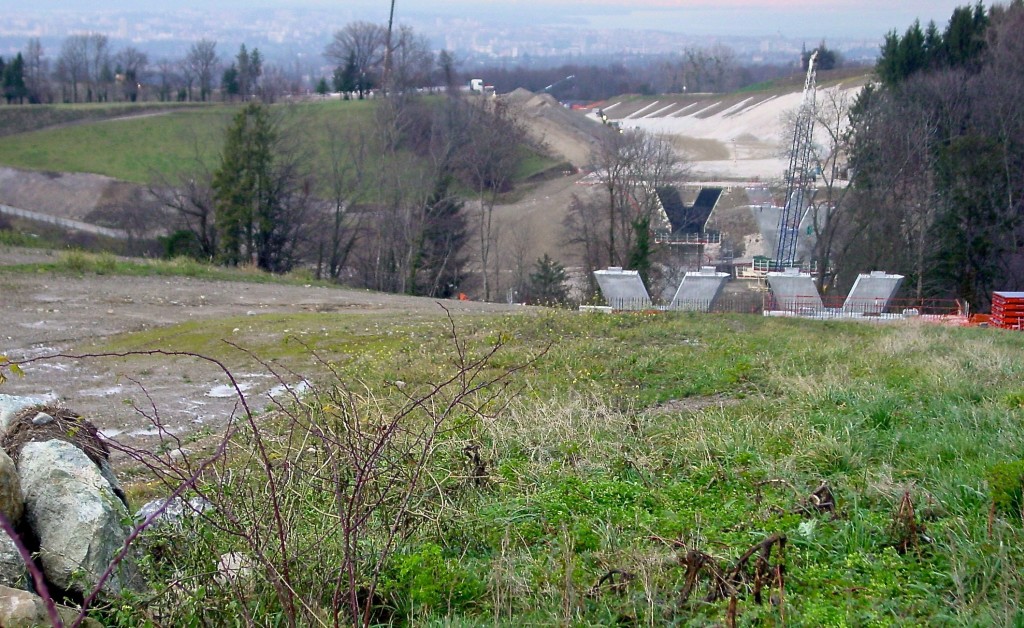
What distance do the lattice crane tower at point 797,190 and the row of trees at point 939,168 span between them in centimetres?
88

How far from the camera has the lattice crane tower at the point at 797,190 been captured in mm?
35938

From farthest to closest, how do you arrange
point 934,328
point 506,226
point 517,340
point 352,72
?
point 352,72 < point 506,226 < point 934,328 < point 517,340

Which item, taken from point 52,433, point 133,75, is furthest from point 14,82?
point 52,433

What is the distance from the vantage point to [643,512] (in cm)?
470

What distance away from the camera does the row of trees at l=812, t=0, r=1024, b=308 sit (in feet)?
98.7

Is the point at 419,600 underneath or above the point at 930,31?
underneath

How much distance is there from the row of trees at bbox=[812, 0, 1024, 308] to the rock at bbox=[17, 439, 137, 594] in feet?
97.8

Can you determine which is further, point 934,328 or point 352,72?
point 352,72

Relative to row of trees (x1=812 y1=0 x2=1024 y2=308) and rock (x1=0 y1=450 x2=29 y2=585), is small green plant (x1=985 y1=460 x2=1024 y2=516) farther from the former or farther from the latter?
row of trees (x1=812 y1=0 x2=1024 y2=308)

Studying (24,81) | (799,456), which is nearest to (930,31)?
(799,456)

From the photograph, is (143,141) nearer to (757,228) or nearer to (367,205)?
(367,205)

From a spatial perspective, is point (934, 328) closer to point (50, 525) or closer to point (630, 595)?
point (630, 595)

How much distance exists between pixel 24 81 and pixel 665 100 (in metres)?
54.6

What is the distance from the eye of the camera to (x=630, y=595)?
3.71m
